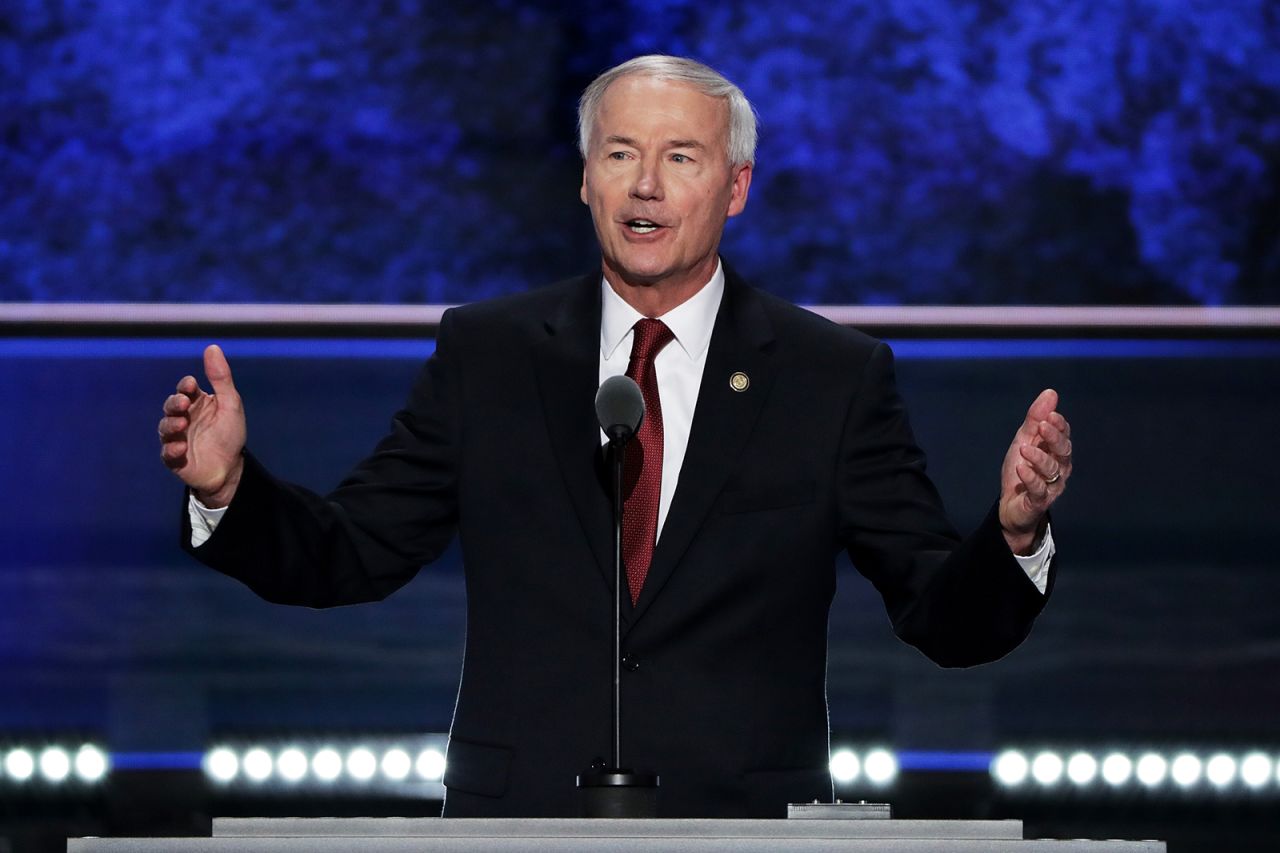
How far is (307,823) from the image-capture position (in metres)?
1.30

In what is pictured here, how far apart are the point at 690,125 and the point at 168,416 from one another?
0.81m

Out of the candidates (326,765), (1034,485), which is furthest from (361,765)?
(1034,485)

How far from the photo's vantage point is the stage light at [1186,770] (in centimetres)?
402

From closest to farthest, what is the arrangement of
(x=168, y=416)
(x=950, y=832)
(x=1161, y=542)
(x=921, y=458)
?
(x=950, y=832) → (x=168, y=416) → (x=921, y=458) → (x=1161, y=542)

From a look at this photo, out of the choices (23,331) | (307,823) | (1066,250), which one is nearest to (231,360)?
(23,331)

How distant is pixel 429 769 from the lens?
4.04 m

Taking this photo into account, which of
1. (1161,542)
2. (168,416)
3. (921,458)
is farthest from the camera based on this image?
(1161,542)

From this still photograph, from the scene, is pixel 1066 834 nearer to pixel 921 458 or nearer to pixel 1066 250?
pixel 1066 250

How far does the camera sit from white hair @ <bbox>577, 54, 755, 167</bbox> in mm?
2170

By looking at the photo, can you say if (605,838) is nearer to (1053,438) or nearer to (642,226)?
(1053,438)

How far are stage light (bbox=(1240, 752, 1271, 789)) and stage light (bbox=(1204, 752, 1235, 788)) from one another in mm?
25

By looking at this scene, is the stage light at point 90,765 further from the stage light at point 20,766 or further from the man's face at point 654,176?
the man's face at point 654,176

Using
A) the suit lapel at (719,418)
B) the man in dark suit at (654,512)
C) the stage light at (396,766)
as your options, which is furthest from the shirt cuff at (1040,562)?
the stage light at (396,766)

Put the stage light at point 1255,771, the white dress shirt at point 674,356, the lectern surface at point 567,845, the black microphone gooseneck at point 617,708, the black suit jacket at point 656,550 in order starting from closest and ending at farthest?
the lectern surface at point 567,845, the black microphone gooseneck at point 617,708, the black suit jacket at point 656,550, the white dress shirt at point 674,356, the stage light at point 1255,771
